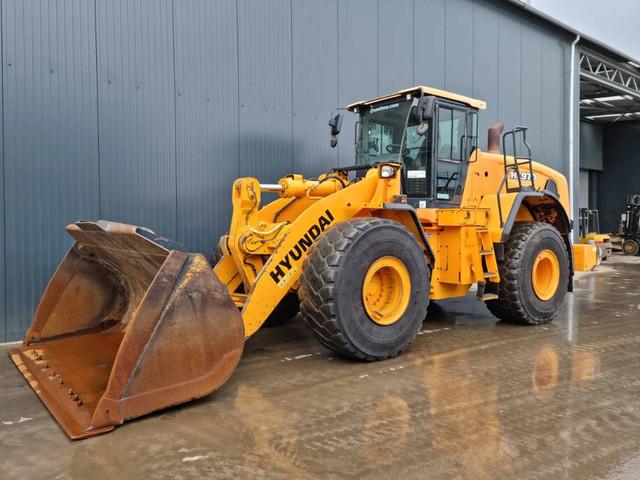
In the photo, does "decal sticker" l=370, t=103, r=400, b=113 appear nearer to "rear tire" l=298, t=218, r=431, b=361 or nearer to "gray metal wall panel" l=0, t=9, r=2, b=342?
"rear tire" l=298, t=218, r=431, b=361

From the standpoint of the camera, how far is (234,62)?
25.3ft

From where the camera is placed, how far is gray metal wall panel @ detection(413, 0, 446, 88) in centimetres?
1052

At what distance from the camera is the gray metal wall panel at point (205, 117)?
282 inches

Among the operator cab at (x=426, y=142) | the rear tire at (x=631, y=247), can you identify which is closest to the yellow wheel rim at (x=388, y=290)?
the operator cab at (x=426, y=142)

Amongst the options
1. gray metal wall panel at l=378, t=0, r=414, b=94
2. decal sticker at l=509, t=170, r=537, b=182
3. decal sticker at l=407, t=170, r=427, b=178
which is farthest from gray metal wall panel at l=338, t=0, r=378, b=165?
decal sticker at l=407, t=170, r=427, b=178

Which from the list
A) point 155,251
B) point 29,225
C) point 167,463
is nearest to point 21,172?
point 29,225

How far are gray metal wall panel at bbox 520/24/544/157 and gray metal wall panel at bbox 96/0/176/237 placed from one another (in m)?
9.40

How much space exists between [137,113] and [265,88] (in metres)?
2.08

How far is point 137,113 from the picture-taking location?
674 cm

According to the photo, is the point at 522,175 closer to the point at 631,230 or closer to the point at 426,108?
the point at 426,108

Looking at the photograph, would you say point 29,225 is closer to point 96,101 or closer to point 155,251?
point 96,101

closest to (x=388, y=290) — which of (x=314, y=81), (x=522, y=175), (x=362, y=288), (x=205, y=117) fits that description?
(x=362, y=288)

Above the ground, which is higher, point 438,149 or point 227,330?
point 438,149

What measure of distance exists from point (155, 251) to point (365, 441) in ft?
6.38
